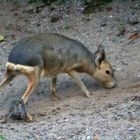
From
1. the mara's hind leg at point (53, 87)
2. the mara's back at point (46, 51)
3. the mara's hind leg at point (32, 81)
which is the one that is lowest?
the mara's hind leg at point (53, 87)

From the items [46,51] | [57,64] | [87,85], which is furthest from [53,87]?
[46,51]

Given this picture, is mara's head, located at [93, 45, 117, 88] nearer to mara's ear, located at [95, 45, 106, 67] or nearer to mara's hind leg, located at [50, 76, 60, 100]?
mara's ear, located at [95, 45, 106, 67]

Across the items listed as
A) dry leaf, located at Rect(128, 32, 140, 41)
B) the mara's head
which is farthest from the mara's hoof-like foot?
dry leaf, located at Rect(128, 32, 140, 41)

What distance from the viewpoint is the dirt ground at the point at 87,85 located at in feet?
24.7

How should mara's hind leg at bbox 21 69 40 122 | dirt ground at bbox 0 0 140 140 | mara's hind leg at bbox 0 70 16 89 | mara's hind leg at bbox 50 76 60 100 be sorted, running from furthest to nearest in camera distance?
mara's hind leg at bbox 50 76 60 100
mara's hind leg at bbox 0 70 16 89
mara's hind leg at bbox 21 69 40 122
dirt ground at bbox 0 0 140 140

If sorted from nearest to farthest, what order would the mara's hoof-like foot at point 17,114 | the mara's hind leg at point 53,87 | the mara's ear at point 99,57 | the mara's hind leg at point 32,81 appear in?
the mara's hoof-like foot at point 17,114 → the mara's hind leg at point 32,81 → the mara's hind leg at point 53,87 → the mara's ear at point 99,57

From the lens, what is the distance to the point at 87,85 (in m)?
9.97

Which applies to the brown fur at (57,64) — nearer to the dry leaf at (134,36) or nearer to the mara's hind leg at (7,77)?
the mara's hind leg at (7,77)

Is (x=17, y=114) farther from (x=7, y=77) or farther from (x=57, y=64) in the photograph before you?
(x=57, y=64)

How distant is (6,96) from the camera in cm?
964

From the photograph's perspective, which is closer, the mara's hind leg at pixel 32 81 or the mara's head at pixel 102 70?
the mara's hind leg at pixel 32 81

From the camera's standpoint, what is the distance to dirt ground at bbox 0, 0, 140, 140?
296 inches

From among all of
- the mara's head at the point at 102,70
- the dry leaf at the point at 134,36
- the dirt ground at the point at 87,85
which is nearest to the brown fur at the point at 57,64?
the mara's head at the point at 102,70

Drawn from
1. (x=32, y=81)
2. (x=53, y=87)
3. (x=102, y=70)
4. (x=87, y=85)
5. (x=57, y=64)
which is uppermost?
(x=57, y=64)
